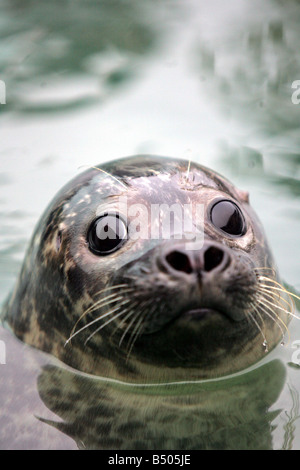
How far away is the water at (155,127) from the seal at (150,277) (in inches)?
5.6

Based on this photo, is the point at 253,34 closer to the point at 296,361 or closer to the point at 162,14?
the point at 162,14

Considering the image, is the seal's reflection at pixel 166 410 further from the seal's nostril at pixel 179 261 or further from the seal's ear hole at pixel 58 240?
the seal's nostril at pixel 179 261

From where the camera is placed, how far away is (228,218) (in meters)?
3.42

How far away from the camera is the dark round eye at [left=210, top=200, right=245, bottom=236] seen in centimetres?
338

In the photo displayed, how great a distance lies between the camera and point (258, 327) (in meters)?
3.15

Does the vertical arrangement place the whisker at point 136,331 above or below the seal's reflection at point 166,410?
above

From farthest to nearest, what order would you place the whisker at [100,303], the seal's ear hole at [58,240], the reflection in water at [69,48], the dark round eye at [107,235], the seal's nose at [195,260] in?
1. the reflection in water at [69,48]
2. the seal's ear hole at [58,240]
3. the dark round eye at [107,235]
4. the whisker at [100,303]
5. the seal's nose at [195,260]

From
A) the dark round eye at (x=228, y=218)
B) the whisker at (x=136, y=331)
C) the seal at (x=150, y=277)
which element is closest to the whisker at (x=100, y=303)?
the seal at (x=150, y=277)

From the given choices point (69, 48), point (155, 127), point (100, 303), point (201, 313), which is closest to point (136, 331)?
point (100, 303)

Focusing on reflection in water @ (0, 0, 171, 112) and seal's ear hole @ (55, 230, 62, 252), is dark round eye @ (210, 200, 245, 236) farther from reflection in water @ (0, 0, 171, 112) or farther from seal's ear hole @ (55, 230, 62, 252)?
reflection in water @ (0, 0, 171, 112)

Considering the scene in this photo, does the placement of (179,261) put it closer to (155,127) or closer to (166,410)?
(166,410)

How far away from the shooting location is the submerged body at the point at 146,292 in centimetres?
289

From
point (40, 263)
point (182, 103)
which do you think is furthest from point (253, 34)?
point (40, 263)

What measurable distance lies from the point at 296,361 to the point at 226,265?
0.98 m
